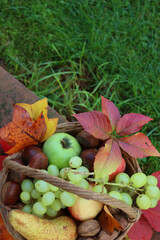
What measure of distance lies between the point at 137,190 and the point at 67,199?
316mm

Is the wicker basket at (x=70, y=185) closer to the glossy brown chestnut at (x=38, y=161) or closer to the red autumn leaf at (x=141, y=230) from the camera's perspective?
the glossy brown chestnut at (x=38, y=161)

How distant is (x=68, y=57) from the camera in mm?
1885

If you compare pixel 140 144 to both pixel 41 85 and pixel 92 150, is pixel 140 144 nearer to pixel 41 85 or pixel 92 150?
pixel 92 150

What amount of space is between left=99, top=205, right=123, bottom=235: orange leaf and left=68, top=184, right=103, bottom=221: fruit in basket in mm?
32

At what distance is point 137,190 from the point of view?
1.09 metres

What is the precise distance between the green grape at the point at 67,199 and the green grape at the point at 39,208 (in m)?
0.08

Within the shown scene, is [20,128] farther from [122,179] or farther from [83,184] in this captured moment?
[122,179]

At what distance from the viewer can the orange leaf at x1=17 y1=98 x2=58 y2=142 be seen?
1133mm

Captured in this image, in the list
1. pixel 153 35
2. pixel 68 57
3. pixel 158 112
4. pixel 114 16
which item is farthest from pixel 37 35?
pixel 158 112

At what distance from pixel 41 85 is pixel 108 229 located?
114cm

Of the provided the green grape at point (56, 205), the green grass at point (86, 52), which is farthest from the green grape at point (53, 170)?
the green grass at point (86, 52)

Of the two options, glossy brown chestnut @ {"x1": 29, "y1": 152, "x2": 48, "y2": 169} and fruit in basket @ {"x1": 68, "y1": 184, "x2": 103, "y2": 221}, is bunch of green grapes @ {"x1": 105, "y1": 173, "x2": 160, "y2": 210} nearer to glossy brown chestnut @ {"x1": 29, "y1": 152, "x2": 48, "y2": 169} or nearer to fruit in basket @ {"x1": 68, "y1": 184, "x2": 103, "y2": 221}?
fruit in basket @ {"x1": 68, "y1": 184, "x2": 103, "y2": 221}

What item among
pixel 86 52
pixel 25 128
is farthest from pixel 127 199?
pixel 86 52

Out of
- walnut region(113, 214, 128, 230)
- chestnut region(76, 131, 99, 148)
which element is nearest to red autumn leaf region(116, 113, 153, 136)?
chestnut region(76, 131, 99, 148)
